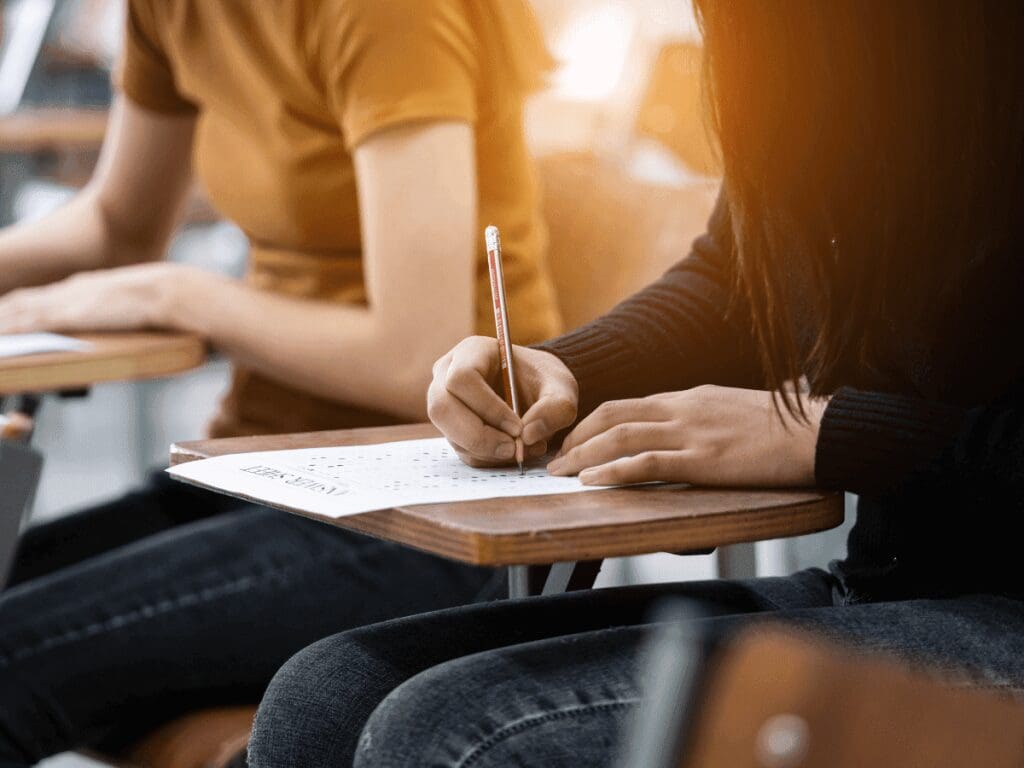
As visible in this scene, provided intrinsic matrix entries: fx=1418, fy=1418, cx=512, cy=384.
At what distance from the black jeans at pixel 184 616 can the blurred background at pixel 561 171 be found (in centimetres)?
38

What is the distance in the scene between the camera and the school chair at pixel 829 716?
36cm

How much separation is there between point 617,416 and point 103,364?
0.68 metres

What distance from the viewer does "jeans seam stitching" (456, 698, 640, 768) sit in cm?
76

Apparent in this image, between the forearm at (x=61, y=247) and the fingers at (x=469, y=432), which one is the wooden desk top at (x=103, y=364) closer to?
the forearm at (x=61, y=247)

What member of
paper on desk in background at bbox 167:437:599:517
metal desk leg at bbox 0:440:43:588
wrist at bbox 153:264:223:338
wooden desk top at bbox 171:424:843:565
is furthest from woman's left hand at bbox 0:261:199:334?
wooden desk top at bbox 171:424:843:565

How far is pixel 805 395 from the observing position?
0.99 meters

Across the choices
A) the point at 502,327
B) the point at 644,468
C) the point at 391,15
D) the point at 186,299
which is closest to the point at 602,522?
the point at 644,468

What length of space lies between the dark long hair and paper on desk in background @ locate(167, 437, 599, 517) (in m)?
0.21

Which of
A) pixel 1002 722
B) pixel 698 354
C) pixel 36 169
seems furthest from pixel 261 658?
pixel 36 169

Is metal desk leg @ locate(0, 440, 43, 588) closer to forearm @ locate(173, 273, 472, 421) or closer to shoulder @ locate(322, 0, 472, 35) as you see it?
forearm @ locate(173, 273, 472, 421)

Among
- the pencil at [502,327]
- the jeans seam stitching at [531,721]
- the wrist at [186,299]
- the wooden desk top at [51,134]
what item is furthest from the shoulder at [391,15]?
Result: the wooden desk top at [51,134]

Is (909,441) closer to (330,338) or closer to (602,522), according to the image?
(602,522)

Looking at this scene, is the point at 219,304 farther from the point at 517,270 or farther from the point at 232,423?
the point at 517,270

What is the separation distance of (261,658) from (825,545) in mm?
703
